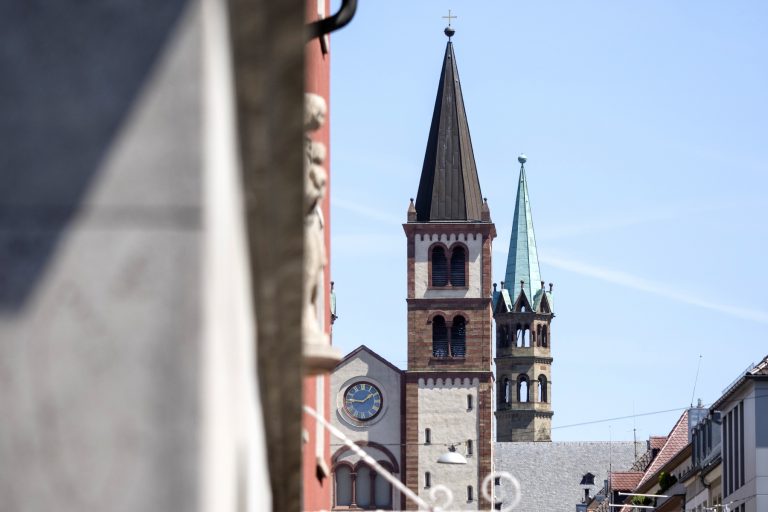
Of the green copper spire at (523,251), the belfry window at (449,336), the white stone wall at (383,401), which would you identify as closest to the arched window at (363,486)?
the white stone wall at (383,401)

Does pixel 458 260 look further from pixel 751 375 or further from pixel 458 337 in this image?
pixel 751 375

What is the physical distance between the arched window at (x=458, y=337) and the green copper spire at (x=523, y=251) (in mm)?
51100

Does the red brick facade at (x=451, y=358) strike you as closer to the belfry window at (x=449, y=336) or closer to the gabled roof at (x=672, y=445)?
the belfry window at (x=449, y=336)

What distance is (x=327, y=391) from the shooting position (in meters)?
12.8

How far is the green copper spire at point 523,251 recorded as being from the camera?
13725 centimetres

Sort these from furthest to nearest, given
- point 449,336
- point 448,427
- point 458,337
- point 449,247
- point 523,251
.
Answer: point 523,251
point 449,247
point 449,336
point 458,337
point 448,427

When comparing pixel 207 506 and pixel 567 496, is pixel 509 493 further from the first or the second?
pixel 207 506

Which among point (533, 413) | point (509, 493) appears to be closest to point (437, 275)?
point (509, 493)

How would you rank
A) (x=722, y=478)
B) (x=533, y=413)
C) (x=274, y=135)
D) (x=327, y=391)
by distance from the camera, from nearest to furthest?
(x=274, y=135) < (x=327, y=391) < (x=722, y=478) < (x=533, y=413)

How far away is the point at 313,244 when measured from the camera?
7172 millimetres

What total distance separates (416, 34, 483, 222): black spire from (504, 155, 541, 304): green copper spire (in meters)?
48.6

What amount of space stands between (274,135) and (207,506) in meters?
0.89

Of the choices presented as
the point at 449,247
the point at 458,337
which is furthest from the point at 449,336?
the point at 449,247

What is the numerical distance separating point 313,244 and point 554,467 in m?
123
